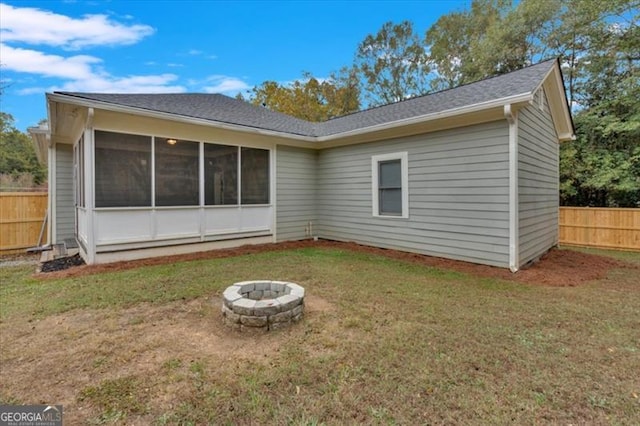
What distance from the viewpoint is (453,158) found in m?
6.20

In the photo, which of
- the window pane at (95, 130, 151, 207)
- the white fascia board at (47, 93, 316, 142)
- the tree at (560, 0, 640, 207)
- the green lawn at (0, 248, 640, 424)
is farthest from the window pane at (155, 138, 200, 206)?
the tree at (560, 0, 640, 207)

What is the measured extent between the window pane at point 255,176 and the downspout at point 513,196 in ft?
18.4

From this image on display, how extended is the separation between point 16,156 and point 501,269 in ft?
118

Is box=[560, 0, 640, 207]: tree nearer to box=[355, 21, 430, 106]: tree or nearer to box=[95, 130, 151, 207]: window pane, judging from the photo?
box=[355, 21, 430, 106]: tree

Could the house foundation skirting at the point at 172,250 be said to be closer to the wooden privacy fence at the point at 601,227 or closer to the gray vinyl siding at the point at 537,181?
the gray vinyl siding at the point at 537,181

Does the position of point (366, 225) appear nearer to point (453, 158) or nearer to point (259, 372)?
point (453, 158)

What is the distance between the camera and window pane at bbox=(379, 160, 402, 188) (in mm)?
7250

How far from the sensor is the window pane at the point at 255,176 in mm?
7879

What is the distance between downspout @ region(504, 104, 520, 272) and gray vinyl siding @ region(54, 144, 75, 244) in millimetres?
10924

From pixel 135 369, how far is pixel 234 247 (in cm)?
539

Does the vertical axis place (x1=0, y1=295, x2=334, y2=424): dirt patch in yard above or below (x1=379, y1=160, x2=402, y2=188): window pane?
below

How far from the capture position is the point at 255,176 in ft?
26.5

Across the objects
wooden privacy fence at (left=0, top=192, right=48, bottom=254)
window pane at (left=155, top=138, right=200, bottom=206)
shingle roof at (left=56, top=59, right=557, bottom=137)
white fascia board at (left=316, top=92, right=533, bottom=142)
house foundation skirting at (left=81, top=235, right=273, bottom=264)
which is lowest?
house foundation skirting at (left=81, top=235, right=273, bottom=264)

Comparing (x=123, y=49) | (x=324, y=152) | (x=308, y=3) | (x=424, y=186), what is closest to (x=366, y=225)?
(x=424, y=186)
